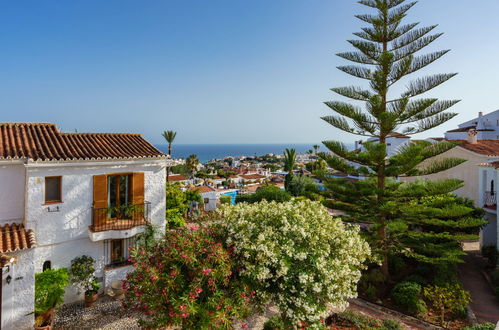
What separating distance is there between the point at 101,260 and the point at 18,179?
133 inches

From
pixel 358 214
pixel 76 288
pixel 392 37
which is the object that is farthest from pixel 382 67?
Result: pixel 76 288

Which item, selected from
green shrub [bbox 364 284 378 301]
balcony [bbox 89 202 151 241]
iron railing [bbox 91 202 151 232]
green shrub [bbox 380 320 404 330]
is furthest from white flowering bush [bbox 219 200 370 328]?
iron railing [bbox 91 202 151 232]

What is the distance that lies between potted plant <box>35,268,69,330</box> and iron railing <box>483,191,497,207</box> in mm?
16955

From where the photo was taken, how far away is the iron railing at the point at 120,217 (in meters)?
8.95

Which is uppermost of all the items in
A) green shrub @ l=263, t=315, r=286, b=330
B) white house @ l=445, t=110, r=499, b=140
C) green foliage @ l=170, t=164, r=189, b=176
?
white house @ l=445, t=110, r=499, b=140

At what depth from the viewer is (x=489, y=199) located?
13391 mm

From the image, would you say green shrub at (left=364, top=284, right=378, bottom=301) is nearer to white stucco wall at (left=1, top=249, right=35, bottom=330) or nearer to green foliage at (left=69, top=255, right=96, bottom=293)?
green foliage at (left=69, top=255, right=96, bottom=293)

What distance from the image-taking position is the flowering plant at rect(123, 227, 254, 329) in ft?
16.5

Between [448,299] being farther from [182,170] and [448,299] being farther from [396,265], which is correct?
[182,170]

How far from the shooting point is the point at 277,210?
6629mm

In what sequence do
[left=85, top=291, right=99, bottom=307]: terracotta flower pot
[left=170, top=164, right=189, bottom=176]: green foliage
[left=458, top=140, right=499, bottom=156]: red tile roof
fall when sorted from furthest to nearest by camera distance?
1. [left=170, top=164, right=189, bottom=176]: green foliage
2. [left=458, top=140, right=499, bottom=156]: red tile roof
3. [left=85, top=291, right=99, bottom=307]: terracotta flower pot

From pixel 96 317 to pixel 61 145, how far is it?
531 centimetres

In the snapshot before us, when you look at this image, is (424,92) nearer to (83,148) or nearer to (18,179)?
(83,148)

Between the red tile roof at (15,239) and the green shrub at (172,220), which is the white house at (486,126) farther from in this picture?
the red tile roof at (15,239)
